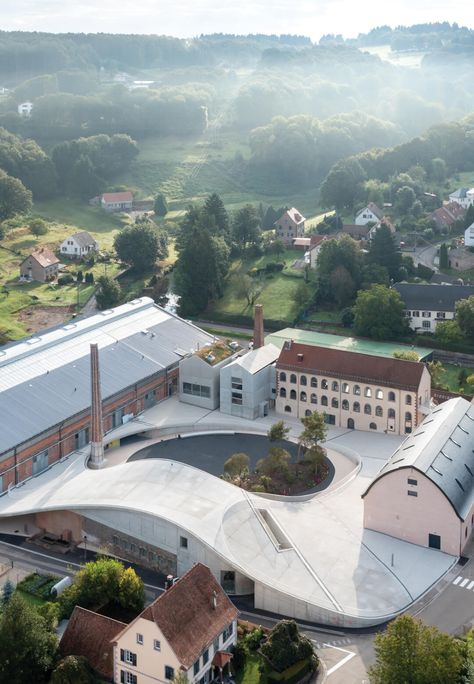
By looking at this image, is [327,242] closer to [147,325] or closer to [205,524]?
[147,325]

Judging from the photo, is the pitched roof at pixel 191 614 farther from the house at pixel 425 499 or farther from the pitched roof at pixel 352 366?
the pitched roof at pixel 352 366

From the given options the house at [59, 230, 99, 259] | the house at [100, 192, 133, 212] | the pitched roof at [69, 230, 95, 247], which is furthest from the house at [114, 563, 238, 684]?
the house at [100, 192, 133, 212]

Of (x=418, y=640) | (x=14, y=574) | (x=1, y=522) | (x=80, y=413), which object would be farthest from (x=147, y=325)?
(x=418, y=640)

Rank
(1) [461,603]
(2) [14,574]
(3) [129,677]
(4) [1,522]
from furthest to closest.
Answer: (4) [1,522] < (2) [14,574] < (1) [461,603] < (3) [129,677]

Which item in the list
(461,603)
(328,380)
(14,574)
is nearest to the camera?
(461,603)

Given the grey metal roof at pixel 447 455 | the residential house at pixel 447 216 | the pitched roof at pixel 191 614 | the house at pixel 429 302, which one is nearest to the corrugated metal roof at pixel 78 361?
the pitched roof at pixel 191 614

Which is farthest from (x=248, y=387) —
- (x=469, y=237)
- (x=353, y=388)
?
(x=469, y=237)
